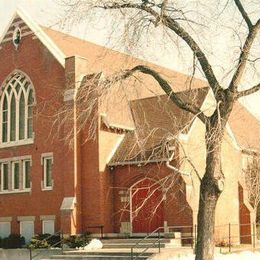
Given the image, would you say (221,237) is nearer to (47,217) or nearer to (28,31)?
(47,217)

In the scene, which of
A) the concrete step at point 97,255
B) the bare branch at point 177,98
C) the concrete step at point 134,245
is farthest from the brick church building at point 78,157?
the bare branch at point 177,98

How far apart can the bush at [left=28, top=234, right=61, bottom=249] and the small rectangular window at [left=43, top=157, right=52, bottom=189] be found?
303 cm

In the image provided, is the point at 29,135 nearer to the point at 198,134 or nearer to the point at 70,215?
the point at 70,215

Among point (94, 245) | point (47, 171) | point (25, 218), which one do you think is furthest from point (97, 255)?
point (25, 218)

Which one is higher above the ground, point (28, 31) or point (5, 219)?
point (28, 31)

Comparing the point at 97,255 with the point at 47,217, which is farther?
the point at 47,217

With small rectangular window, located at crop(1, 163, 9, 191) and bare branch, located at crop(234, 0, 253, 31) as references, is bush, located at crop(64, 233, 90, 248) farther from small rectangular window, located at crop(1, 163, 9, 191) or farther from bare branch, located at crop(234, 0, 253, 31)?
bare branch, located at crop(234, 0, 253, 31)

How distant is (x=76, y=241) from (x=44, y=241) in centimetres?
170

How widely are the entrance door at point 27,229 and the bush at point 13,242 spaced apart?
0.97 ft

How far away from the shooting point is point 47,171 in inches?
1175

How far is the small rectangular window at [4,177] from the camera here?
31.6 metres

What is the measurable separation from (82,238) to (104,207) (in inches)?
85.9

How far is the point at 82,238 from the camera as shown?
86.1 feet

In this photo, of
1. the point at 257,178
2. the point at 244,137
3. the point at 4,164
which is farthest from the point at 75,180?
the point at 244,137
